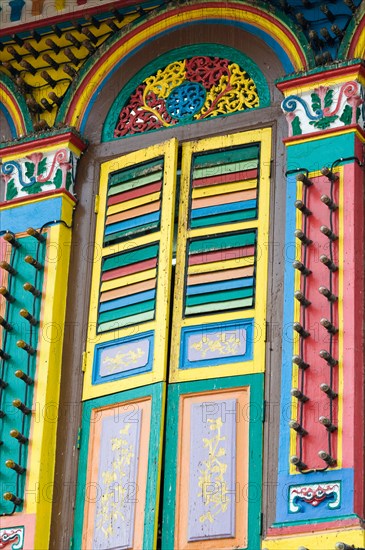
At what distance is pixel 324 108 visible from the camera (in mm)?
12977

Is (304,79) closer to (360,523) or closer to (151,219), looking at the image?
(151,219)

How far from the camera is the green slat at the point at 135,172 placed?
13.4 meters

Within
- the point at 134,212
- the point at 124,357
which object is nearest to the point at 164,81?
the point at 134,212

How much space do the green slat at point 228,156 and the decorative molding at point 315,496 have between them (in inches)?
97.8

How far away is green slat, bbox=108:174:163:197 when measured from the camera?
43.9 feet

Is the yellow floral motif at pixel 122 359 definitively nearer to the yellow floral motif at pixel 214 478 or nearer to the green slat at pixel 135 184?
the yellow floral motif at pixel 214 478

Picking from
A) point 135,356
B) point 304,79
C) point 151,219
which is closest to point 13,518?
point 135,356

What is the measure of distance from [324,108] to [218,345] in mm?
1780

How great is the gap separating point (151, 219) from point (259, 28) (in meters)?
1.60

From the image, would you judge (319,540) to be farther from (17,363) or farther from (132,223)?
(132,223)

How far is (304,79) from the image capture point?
13.1 m

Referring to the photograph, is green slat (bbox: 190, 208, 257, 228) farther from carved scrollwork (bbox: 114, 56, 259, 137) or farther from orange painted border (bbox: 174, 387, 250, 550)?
orange painted border (bbox: 174, 387, 250, 550)

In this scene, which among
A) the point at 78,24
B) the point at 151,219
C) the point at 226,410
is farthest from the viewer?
the point at 78,24

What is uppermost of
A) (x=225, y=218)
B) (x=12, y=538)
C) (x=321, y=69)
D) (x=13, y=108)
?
(x=13, y=108)
